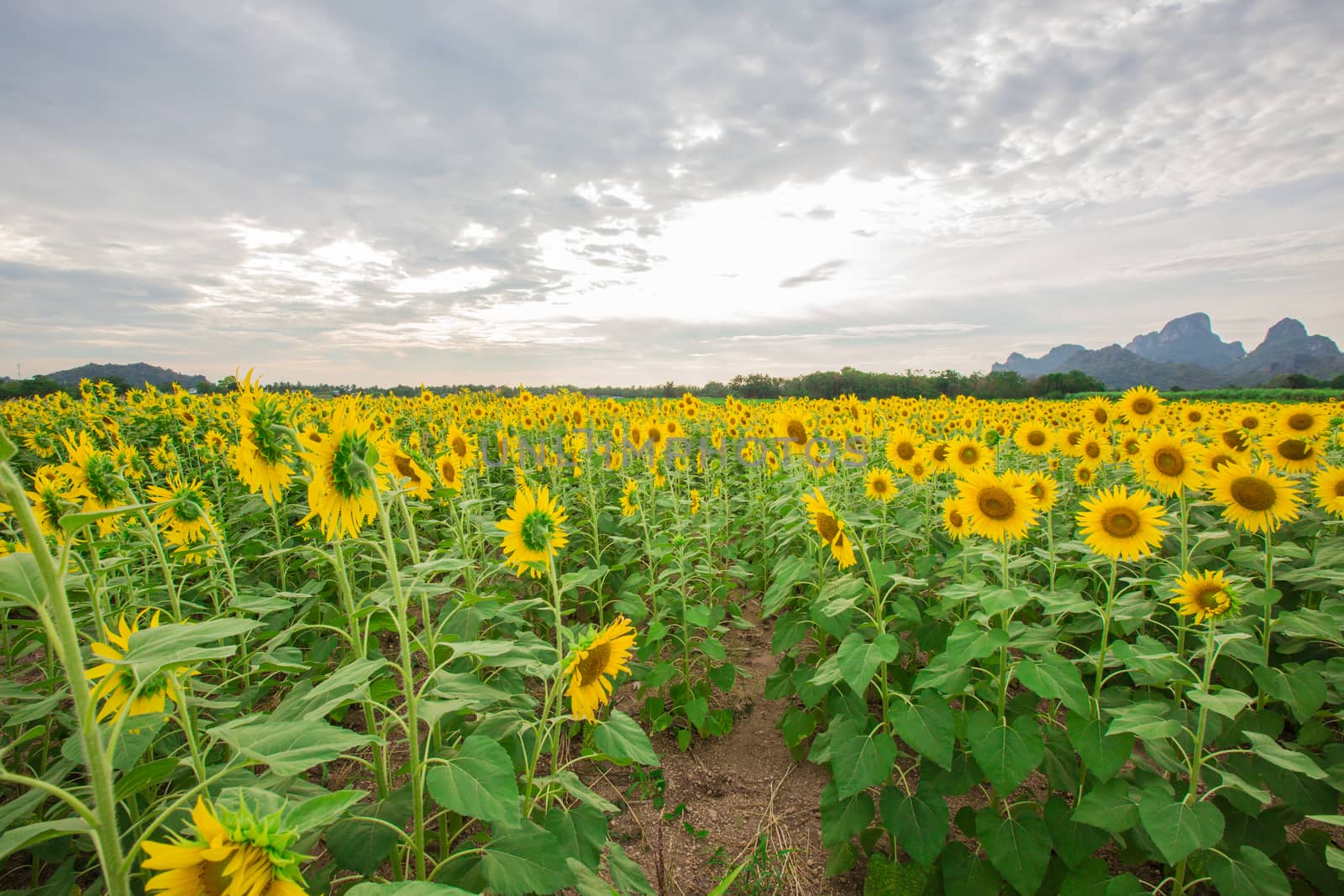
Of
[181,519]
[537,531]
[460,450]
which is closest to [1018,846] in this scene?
[537,531]

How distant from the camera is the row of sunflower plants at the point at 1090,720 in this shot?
2381mm

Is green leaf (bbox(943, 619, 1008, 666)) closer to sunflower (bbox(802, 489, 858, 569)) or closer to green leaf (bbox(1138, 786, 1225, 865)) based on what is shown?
sunflower (bbox(802, 489, 858, 569))

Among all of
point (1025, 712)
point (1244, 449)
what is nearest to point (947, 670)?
point (1025, 712)

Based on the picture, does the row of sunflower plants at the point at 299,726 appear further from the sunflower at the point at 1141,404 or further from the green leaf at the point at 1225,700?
the sunflower at the point at 1141,404

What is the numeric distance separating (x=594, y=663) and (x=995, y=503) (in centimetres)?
234

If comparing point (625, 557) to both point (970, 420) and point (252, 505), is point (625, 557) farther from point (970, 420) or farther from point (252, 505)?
point (970, 420)

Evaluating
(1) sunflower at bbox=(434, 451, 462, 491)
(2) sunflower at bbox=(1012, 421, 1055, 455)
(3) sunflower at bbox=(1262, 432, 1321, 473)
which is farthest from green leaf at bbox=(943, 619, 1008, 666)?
(2) sunflower at bbox=(1012, 421, 1055, 455)

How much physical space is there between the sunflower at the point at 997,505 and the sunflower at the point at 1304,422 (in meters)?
2.73

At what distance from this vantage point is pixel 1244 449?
3834mm

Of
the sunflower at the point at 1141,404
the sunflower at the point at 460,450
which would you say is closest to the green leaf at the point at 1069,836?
the sunflower at the point at 460,450

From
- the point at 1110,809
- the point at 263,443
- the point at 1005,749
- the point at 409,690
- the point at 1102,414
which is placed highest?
the point at 263,443

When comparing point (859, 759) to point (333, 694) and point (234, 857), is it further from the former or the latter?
point (234, 857)

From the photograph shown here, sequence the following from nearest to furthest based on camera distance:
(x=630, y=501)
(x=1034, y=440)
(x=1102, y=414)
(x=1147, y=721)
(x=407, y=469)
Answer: (x=1147, y=721)
(x=407, y=469)
(x=630, y=501)
(x=1034, y=440)
(x=1102, y=414)

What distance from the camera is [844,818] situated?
2752 mm
